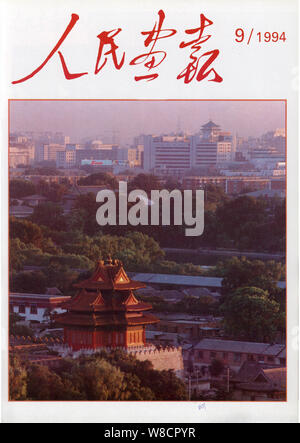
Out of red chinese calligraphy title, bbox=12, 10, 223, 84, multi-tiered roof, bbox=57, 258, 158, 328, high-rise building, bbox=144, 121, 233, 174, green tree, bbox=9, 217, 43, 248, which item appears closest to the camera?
red chinese calligraphy title, bbox=12, 10, 223, 84

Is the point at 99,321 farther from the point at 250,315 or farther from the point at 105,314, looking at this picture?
the point at 250,315

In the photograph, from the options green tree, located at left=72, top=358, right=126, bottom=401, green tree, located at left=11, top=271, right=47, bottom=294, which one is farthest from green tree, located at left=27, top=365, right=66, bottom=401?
green tree, located at left=11, top=271, right=47, bottom=294

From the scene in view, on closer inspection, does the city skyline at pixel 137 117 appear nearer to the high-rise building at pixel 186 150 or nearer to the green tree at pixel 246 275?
the high-rise building at pixel 186 150

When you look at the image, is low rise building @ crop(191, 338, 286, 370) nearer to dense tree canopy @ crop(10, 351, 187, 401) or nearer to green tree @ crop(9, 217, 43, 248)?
dense tree canopy @ crop(10, 351, 187, 401)

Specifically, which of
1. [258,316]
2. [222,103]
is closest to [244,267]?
[258,316]

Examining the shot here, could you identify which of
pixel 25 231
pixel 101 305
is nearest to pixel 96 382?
pixel 101 305

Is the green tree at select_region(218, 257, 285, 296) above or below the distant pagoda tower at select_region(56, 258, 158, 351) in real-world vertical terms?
above

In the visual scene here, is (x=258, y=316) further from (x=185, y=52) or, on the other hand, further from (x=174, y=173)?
(x=185, y=52)

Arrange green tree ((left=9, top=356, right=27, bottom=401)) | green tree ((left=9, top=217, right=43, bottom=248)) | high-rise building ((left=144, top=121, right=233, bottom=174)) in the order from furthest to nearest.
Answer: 1. high-rise building ((left=144, top=121, right=233, bottom=174))
2. green tree ((left=9, top=217, right=43, bottom=248))
3. green tree ((left=9, top=356, right=27, bottom=401))
